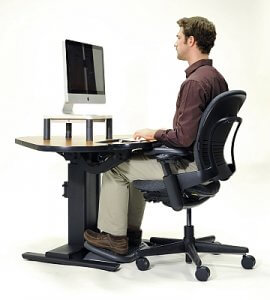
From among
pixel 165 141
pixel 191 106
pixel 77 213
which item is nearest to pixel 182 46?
pixel 191 106

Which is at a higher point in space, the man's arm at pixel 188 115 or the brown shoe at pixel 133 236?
the man's arm at pixel 188 115

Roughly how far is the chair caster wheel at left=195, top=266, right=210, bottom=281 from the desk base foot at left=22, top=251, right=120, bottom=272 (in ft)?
1.43

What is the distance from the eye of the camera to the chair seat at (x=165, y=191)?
9.60 ft

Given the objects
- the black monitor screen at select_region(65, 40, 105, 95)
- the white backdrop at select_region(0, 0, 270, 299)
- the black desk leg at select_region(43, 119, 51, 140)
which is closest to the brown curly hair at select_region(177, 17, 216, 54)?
the black monitor screen at select_region(65, 40, 105, 95)

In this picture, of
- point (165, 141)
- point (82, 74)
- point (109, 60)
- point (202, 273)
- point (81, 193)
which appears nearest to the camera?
point (202, 273)

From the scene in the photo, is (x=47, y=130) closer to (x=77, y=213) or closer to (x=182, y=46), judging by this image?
(x=77, y=213)

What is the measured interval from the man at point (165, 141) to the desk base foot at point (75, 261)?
0.12m

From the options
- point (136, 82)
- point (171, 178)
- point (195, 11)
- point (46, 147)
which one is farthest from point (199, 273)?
point (195, 11)

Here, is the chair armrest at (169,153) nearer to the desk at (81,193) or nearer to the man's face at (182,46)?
the desk at (81,193)

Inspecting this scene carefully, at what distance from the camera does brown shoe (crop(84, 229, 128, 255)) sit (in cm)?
313

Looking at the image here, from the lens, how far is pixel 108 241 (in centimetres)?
315

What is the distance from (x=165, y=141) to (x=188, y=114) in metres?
0.19

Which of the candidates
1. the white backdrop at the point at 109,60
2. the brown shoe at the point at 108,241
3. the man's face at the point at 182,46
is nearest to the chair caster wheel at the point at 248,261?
the brown shoe at the point at 108,241

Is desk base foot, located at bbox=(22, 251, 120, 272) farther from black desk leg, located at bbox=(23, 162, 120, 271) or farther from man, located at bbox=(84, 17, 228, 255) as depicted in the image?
man, located at bbox=(84, 17, 228, 255)
